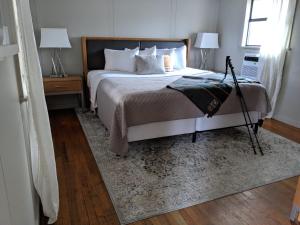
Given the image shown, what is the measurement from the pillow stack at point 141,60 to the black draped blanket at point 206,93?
1.10m

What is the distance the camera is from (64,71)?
4012mm

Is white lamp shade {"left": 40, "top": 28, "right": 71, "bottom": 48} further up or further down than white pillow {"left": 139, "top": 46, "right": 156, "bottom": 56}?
further up

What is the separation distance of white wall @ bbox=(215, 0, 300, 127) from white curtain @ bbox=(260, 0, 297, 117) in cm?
9

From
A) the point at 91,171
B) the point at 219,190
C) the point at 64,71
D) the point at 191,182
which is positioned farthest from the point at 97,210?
the point at 64,71

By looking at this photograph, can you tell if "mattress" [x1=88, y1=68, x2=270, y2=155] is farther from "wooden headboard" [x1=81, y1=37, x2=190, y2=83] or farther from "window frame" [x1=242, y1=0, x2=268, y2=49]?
"window frame" [x1=242, y1=0, x2=268, y2=49]

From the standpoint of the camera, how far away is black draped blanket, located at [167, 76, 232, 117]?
2.54 meters

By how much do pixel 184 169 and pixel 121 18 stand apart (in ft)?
10.2

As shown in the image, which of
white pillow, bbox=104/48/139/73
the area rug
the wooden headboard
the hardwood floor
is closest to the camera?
the hardwood floor

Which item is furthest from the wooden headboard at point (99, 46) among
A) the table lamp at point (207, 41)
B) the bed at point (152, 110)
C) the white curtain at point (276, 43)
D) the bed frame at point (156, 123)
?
the white curtain at point (276, 43)

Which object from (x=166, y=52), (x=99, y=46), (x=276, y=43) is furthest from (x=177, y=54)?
(x=276, y=43)

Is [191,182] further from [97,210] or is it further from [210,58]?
[210,58]

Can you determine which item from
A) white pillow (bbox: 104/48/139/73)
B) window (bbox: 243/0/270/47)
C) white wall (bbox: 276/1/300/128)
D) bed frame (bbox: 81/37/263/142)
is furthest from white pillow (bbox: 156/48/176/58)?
white wall (bbox: 276/1/300/128)

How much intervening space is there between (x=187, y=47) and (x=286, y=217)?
3725mm

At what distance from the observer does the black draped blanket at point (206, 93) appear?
2545 mm
